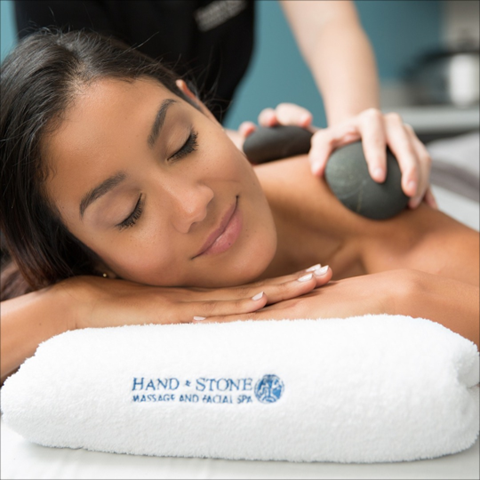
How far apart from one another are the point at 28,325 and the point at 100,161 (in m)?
0.31

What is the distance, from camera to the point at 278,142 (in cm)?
134

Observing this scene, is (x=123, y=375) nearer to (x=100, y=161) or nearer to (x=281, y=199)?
(x=100, y=161)

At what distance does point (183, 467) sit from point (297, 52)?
9.46 ft

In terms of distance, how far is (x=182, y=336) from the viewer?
0.82 meters

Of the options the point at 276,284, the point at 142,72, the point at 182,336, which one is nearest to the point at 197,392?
the point at 182,336

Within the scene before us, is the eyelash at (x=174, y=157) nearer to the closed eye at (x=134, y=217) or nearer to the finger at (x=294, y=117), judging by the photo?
the closed eye at (x=134, y=217)

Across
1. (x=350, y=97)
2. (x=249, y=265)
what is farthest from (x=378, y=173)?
(x=350, y=97)

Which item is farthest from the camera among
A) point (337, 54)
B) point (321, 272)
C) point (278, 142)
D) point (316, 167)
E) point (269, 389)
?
point (337, 54)

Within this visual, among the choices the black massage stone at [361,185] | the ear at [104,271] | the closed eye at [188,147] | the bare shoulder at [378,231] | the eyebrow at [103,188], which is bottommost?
the bare shoulder at [378,231]

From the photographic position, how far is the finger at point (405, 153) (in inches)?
42.7

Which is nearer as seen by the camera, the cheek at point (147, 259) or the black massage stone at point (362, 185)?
the cheek at point (147, 259)

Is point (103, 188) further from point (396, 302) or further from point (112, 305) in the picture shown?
point (396, 302)

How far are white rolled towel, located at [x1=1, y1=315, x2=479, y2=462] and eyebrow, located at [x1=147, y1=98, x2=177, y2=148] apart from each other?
29cm

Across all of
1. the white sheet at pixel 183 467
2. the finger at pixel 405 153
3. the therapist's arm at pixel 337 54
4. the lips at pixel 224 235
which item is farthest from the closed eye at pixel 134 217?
the therapist's arm at pixel 337 54
